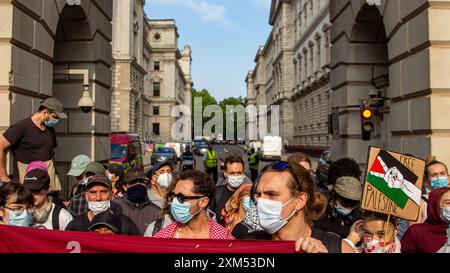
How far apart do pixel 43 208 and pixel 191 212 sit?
1.81m

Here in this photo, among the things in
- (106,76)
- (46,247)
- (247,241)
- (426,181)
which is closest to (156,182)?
(46,247)

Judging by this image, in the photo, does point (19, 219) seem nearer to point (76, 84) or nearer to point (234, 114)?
point (76, 84)

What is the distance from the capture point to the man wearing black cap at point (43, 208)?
4262mm

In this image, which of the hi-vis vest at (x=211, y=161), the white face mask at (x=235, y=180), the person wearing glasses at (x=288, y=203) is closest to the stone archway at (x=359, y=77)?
the hi-vis vest at (x=211, y=161)

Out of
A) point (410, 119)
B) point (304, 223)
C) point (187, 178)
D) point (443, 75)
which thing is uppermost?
point (443, 75)

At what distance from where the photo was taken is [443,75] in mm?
7895

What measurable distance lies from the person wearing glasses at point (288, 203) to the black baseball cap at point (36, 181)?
272cm

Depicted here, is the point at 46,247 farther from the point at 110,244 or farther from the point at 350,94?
the point at 350,94

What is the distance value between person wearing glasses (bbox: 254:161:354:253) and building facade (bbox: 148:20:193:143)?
245ft

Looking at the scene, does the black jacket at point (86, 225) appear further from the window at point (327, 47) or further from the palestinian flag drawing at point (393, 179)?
the window at point (327, 47)

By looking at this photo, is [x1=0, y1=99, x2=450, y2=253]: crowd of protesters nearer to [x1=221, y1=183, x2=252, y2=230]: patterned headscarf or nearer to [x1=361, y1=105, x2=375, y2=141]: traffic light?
[x1=221, y1=183, x2=252, y2=230]: patterned headscarf

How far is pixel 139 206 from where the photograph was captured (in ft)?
16.7

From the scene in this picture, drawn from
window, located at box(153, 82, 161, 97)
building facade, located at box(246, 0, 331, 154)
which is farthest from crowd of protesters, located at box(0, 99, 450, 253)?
window, located at box(153, 82, 161, 97)
